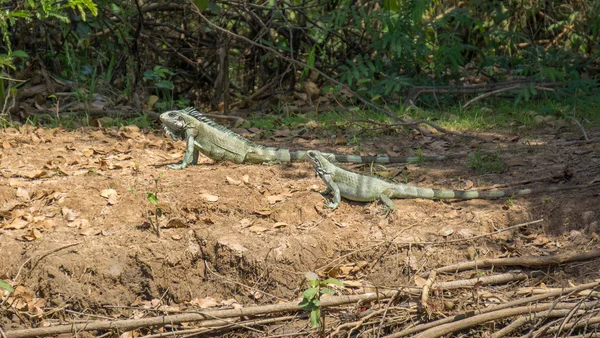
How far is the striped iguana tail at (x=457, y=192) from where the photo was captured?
223 inches

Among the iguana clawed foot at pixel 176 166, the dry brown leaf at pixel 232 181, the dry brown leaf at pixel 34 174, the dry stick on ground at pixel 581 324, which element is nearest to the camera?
the dry stick on ground at pixel 581 324

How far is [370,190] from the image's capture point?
18.7 ft

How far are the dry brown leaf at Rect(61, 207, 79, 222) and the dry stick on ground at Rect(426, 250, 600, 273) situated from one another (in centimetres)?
256

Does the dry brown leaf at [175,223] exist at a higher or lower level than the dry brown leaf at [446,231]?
lower

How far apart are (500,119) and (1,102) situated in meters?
5.05

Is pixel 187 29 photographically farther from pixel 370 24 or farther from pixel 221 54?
pixel 370 24

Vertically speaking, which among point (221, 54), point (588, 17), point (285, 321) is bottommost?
point (285, 321)

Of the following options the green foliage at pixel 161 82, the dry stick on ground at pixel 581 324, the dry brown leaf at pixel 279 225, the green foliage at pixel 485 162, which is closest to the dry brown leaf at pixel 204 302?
the dry brown leaf at pixel 279 225

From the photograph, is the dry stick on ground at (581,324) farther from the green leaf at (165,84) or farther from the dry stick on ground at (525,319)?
the green leaf at (165,84)

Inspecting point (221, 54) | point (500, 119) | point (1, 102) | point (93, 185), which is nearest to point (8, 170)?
point (93, 185)

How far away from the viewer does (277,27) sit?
9273 millimetres

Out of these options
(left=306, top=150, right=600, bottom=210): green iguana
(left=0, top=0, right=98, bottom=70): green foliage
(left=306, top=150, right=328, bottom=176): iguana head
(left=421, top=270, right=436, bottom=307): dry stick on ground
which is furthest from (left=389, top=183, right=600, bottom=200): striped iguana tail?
(left=0, top=0, right=98, bottom=70): green foliage

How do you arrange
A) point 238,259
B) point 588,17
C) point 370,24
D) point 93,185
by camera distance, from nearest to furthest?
1. point 238,259
2. point 93,185
3. point 370,24
4. point 588,17

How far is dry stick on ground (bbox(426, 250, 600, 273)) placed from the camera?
496 cm
